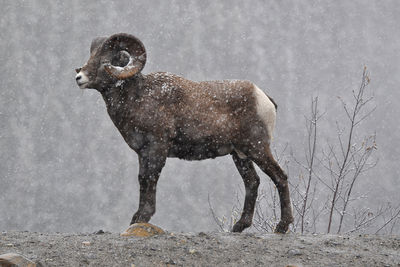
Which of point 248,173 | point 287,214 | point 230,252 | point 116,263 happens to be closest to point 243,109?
point 248,173

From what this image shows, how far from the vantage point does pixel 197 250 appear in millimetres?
5188

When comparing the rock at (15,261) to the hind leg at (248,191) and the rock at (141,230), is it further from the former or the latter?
the hind leg at (248,191)

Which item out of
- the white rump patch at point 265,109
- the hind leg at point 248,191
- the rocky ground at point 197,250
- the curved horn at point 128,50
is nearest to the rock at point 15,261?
the rocky ground at point 197,250

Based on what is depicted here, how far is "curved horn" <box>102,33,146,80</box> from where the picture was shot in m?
5.79

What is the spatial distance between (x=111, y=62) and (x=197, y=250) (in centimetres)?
231

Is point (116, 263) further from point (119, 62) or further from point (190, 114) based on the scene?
point (119, 62)

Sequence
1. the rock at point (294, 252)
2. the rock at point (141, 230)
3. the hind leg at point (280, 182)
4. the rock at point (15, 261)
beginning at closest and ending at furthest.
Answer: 1. the rock at point (15, 261)
2. the rock at point (294, 252)
3. the rock at point (141, 230)
4. the hind leg at point (280, 182)

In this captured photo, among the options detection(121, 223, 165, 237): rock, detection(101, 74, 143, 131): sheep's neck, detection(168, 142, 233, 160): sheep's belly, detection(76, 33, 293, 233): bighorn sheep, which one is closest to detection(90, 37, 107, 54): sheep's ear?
detection(76, 33, 293, 233): bighorn sheep

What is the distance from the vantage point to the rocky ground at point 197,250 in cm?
487

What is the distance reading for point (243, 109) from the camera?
614cm

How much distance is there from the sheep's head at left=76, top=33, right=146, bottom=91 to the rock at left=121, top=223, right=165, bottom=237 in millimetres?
1566

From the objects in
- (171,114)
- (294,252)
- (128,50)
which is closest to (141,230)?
(171,114)

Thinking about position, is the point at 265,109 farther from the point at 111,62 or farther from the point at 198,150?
the point at 111,62

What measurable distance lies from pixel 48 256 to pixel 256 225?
4.45 meters
